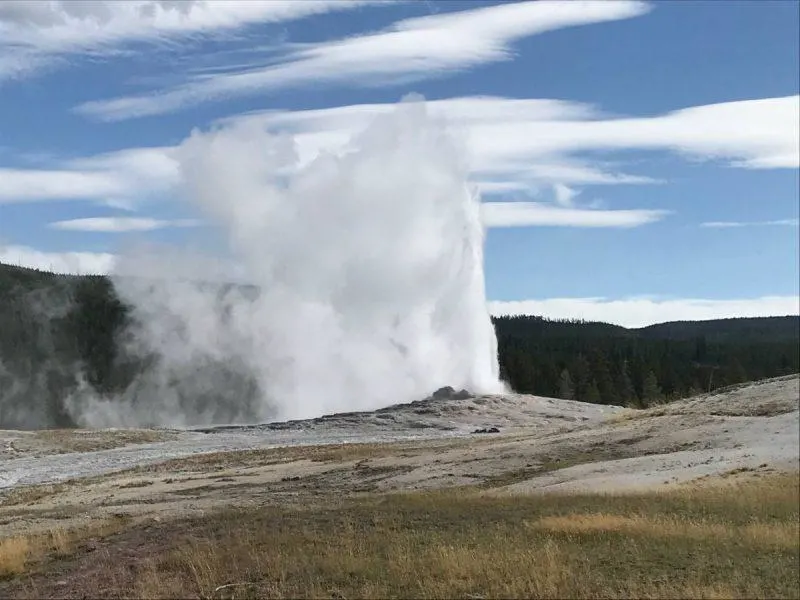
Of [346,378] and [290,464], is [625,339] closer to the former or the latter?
[346,378]

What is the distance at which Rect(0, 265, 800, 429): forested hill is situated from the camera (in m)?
73.8

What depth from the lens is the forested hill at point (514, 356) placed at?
7377cm

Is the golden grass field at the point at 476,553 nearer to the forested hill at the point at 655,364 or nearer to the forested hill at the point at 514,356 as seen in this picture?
the forested hill at the point at 655,364

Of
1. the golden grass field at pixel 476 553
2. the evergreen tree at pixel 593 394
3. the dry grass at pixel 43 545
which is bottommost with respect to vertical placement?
the evergreen tree at pixel 593 394

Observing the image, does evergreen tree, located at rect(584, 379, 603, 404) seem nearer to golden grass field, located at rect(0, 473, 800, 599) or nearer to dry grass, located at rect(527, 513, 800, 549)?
golden grass field, located at rect(0, 473, 800, 599)

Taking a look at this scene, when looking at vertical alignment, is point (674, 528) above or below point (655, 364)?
below

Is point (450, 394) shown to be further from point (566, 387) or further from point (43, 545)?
point (43, 545)

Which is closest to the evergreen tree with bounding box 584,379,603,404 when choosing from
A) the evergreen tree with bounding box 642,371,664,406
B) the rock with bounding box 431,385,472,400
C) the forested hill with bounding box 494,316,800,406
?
the forested hill with bounding box 494,316,800,406

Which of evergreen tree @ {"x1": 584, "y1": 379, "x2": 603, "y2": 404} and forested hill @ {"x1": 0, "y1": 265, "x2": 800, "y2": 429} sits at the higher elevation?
forested hill @ {"x1": 0, "y1": 265, "x2": 800, "y2": 429}

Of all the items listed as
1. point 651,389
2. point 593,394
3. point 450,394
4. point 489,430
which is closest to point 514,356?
point 593,394

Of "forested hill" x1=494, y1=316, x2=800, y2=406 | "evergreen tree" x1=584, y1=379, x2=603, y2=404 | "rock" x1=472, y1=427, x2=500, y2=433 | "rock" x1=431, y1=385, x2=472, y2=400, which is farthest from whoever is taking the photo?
"evergreen tree" x1=584, y1=379, x2=603, y2=404

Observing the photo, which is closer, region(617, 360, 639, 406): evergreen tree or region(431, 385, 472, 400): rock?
region(431, 385, 472, 400): rock

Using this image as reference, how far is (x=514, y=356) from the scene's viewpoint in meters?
92.7

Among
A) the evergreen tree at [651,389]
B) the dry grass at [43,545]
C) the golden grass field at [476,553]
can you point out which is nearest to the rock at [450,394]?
the evergreen tree at [651,389]
